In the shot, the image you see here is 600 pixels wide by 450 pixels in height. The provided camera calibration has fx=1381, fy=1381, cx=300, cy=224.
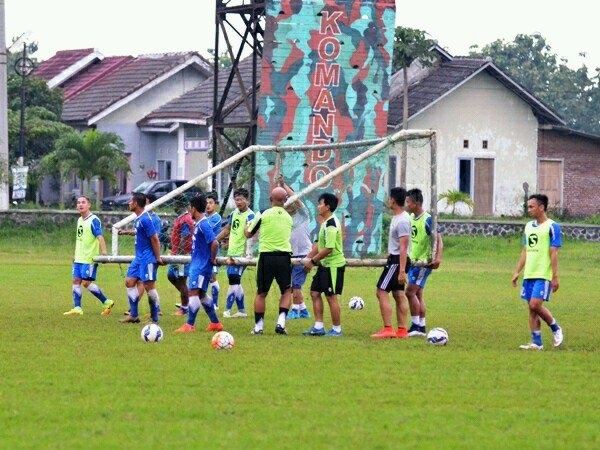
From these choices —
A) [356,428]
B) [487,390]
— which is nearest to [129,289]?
[487,390]

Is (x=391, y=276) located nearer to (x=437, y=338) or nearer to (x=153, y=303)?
(x=437, y=338)

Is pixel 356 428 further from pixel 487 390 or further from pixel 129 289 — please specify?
pixel 129 289

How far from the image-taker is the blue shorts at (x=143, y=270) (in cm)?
1866

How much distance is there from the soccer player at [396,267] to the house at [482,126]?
35501mm

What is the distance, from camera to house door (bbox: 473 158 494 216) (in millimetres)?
54219

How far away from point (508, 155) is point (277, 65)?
80.3ft

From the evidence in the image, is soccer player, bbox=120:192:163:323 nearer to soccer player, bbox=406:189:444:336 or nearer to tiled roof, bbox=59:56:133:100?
soccer player, bbox=406:189:444:336

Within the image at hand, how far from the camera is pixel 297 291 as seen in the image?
21.0 meters

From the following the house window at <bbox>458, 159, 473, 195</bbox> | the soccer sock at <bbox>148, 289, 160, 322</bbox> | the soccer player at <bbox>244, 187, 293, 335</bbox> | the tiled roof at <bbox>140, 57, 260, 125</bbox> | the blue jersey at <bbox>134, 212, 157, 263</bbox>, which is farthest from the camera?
the tiled roof at <bbox>140, 57, 260, 125</bbox>

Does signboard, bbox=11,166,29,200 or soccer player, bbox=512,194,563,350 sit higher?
signboard, bbox=11,166,29,200

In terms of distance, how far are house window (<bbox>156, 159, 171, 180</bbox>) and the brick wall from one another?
17.2 meters

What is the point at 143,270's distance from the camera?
18.7m

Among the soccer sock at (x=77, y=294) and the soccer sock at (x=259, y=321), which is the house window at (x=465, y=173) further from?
the soccer sock at (x=259, y=321)

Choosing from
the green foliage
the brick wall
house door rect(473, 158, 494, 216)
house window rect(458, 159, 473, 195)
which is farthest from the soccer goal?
the brick wall
